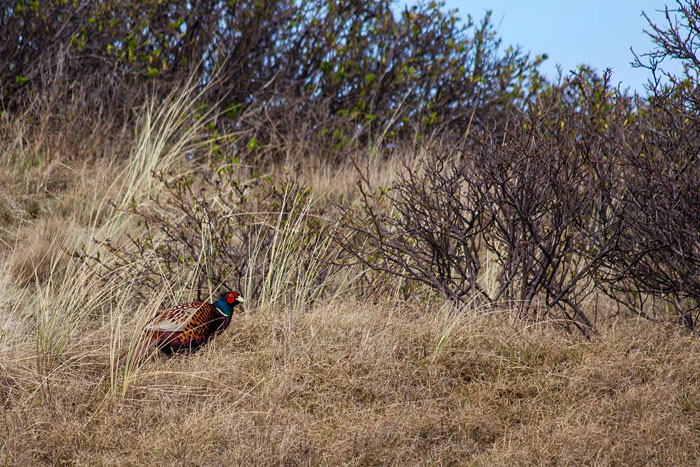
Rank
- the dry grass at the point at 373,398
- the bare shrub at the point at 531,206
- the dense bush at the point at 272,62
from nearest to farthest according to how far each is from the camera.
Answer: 1. the dry grass at the point at 373,398
2. the bare shrub at the point at 531,206
3. the dense bush at the point at 272,62

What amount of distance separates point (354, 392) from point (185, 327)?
95 centimetres

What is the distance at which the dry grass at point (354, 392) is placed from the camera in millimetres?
2963

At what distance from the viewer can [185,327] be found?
370 cm

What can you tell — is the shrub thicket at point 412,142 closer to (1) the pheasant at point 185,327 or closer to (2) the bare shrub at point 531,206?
(2) the bare shrub at point 531,206

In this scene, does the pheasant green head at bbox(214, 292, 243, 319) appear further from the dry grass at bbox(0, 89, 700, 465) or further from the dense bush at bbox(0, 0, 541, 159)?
the dense bush at bbox(0, 0, 541, 159)

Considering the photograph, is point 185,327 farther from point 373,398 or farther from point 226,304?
point 373,398

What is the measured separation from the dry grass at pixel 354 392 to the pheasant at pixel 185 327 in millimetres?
82

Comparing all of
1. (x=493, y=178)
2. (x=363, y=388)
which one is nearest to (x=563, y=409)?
(x=363, y=388)

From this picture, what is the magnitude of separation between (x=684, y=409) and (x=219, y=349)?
7.53 ft

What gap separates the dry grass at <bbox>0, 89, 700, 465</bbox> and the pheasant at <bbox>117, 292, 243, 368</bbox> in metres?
0.08

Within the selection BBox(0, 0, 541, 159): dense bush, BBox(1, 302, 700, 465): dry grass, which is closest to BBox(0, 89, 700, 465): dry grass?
BBox(1, 302, 700, 465): dry grass

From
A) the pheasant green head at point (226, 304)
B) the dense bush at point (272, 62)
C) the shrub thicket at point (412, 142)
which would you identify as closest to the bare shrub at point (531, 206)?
the shrub thicket at point (412, 142)

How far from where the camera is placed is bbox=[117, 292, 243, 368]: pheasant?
3.65m

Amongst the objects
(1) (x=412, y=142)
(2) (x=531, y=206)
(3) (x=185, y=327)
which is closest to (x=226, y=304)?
(3) (x=185, y=327)
